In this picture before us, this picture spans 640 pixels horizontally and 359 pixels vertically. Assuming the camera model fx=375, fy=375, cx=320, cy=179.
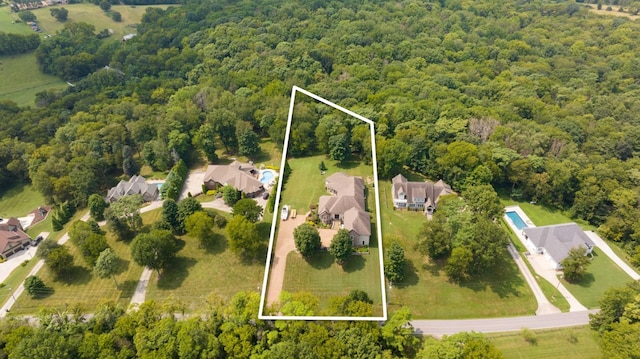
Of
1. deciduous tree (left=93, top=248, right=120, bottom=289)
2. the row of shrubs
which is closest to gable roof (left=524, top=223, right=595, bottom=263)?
the row of shrubs

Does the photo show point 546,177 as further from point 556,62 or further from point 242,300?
point 556,62

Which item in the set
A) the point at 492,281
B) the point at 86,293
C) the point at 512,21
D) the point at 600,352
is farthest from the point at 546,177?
the point at 512,21

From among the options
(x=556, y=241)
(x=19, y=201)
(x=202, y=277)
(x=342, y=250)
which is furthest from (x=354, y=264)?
(x=19, y=201)

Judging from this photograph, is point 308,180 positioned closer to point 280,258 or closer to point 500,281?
point 280,258

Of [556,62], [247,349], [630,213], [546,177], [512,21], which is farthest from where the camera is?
[512,21]

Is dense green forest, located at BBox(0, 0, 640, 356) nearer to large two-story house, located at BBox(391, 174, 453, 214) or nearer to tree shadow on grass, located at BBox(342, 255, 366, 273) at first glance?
large two-story house, located at BBox(391, 174, 453, 214)

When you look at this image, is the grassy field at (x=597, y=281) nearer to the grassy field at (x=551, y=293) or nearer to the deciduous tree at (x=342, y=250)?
the grassy field at (x=551, y=293)

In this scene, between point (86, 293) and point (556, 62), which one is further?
point (556, 62)
